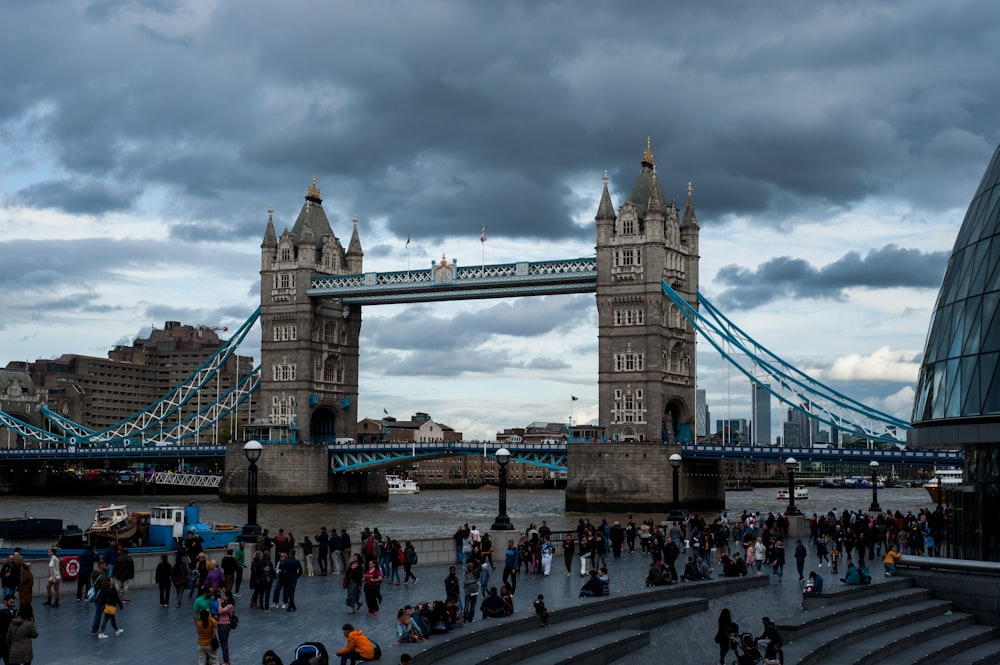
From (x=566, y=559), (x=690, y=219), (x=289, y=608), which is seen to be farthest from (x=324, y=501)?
(x=289, y=608)

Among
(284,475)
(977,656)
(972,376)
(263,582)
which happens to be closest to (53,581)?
(263,582)

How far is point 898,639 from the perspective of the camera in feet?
88.8

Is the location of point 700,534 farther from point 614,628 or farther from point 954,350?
point 614,628

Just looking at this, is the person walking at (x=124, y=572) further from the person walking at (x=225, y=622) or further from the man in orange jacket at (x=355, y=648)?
the man in orange jacket at (x=355, y=648)

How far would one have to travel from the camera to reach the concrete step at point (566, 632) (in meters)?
22.7

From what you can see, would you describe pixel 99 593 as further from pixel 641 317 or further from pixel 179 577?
pixel 641 317

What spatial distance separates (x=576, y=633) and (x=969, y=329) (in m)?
14.7

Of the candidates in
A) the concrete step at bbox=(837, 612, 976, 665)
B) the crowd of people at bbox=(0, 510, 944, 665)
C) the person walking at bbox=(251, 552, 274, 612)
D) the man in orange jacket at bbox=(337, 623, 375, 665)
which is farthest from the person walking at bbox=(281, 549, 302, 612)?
the concrete step at bbox=(837, 612, 976, 665)

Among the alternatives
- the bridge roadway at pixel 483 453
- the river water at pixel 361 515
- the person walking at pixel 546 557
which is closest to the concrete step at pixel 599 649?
the person walking at pixel 546 557

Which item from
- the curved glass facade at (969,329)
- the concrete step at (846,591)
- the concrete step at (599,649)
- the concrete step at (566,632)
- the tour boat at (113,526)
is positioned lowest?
the concrete step at (599,649)

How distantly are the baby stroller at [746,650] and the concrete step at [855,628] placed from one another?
4.33 feet

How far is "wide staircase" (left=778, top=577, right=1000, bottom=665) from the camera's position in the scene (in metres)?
25.8

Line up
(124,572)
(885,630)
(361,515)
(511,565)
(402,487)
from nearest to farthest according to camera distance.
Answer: (124,572) → (885,630) → (511,565) → (361,515) → (402,487)

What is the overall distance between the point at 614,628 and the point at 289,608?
276 inches
